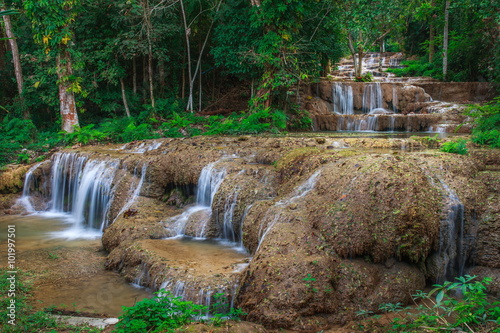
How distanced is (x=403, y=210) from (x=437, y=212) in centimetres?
64

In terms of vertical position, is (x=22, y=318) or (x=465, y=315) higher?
(x=465, y=315)

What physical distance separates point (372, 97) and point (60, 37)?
13186mm

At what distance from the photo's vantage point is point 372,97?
57.4 ft

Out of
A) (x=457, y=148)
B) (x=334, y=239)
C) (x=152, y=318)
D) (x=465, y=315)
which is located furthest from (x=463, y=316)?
(x=457, y=148)

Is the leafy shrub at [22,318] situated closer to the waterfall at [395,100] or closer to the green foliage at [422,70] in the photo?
the waterfall at [395,100]

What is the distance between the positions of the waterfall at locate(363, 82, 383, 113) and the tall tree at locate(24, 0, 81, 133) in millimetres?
12325

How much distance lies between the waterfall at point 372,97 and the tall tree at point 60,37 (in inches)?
485

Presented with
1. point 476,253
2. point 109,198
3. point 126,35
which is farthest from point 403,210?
point 126,35

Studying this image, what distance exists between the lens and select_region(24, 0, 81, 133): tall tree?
13.9m

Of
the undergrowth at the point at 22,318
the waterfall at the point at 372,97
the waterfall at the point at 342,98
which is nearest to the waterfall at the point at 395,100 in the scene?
the waterfall at the point at 372,97

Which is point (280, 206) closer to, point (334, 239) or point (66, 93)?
point (334, 239)

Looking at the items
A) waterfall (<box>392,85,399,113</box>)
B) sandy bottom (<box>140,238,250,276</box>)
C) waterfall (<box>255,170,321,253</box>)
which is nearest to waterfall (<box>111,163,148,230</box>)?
sandy bottom (<box>140,238,250,276</box>)

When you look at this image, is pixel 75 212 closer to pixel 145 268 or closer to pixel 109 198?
pixel 109 198

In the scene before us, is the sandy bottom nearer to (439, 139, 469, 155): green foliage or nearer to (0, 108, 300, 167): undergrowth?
(439, 139, 469, 155): green foliage
